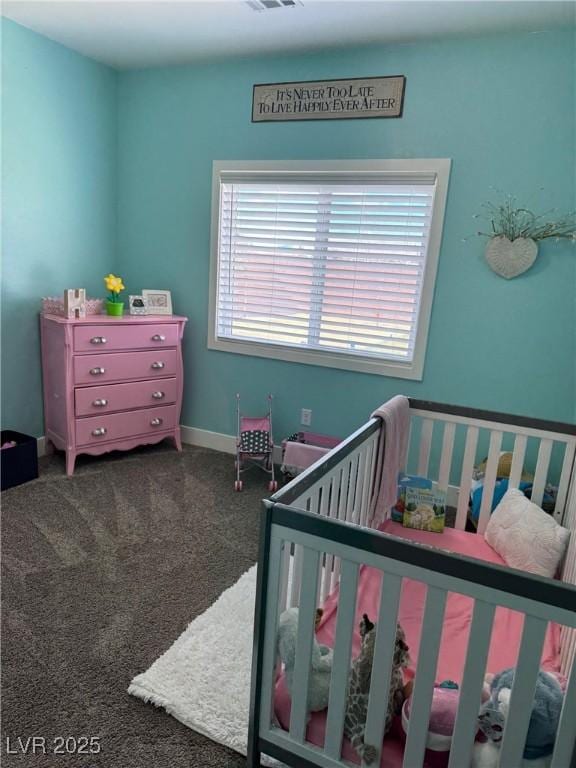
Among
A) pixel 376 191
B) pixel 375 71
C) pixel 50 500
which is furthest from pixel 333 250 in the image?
pixel 50 500

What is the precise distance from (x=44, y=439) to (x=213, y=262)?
5.31ft

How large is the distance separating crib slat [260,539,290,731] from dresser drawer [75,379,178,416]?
2229 millimetres

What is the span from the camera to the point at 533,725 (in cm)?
116

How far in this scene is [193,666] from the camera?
1.75 m

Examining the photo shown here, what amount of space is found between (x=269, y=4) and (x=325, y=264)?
4.44 ft

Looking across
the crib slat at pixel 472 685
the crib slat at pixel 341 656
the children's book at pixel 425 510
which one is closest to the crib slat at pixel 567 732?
the crib slat at pixel 472 685

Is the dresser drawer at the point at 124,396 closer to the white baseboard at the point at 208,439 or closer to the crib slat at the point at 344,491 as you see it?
the white baseboard at the point at 208,439

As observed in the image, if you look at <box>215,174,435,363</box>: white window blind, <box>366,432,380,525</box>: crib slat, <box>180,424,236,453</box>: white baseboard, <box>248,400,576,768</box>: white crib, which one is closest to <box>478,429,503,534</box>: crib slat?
<box>366,432,380,525</box>: crib slat

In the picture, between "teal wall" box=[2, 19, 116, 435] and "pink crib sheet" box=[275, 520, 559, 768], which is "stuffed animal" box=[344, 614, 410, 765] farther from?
"teal wall" box=[2, 19, 116, 435]

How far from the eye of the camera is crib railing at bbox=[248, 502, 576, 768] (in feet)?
3.38

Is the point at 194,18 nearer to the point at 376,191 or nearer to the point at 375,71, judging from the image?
the point at 375,71

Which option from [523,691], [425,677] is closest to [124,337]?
[425,677]

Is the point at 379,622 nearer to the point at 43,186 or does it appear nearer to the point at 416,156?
the point at 416,156

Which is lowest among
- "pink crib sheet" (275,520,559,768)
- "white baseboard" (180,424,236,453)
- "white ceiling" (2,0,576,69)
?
"white baseboard" (180,424,236,453)
